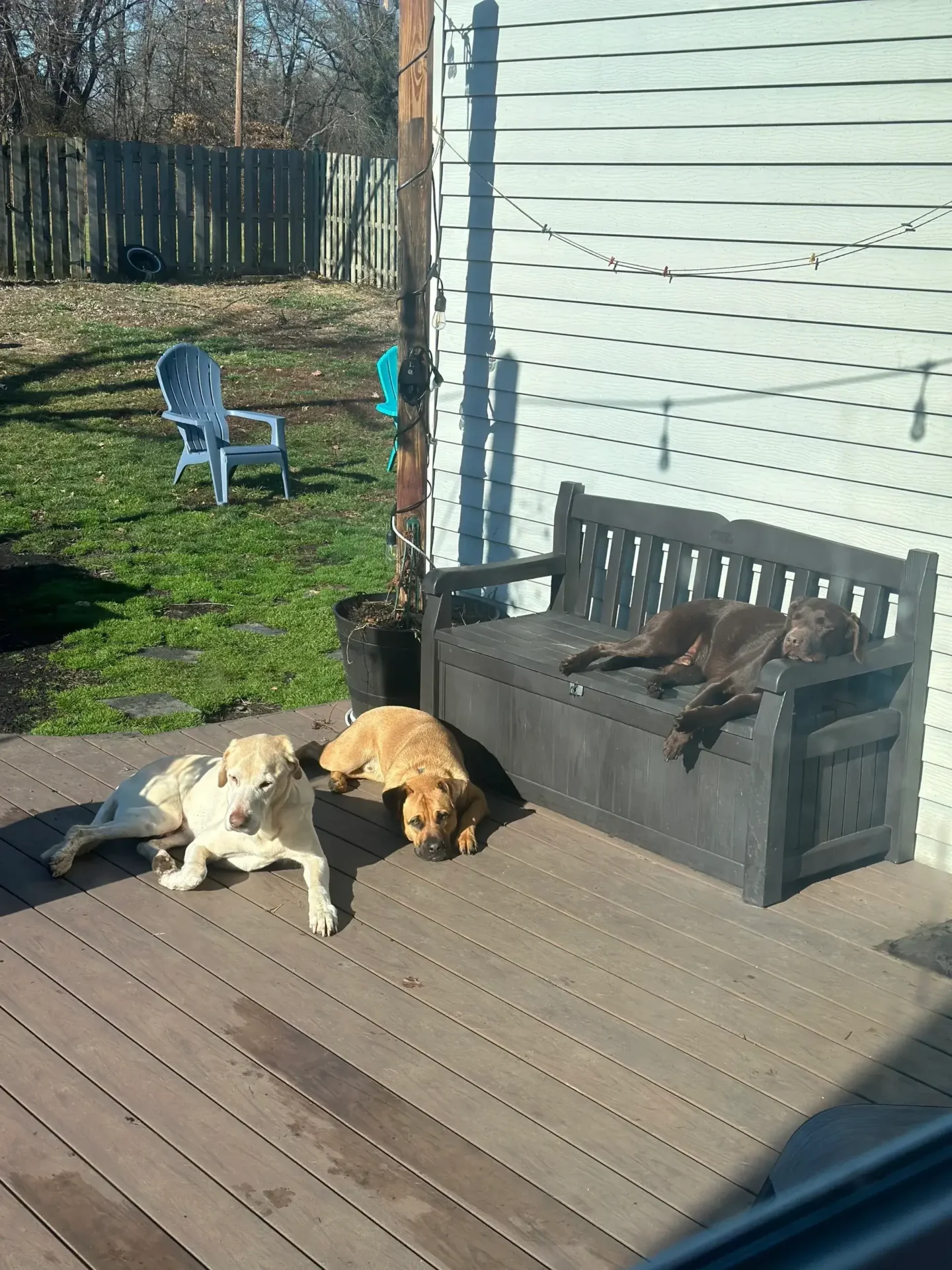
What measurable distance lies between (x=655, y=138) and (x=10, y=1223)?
4.28 meters

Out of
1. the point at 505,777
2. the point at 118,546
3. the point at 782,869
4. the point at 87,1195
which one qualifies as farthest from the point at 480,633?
the point at 118,546

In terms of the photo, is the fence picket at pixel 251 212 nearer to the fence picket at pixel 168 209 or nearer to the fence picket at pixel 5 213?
the fence picket at pixel 168 209

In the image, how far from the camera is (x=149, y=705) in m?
5.71

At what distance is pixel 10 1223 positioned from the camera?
2.54 m

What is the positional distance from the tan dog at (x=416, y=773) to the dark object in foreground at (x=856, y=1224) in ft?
12.1

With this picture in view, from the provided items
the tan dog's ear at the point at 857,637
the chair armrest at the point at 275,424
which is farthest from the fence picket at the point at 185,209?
the tan dog's ear at the point at 857,637

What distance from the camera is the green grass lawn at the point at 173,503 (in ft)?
20.3

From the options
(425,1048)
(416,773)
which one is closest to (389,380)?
(416,773)

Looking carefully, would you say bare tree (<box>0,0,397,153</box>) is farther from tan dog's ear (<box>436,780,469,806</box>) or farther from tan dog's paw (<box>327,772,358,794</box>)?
tan dog's ear (<box>436,780,469,806</box>)

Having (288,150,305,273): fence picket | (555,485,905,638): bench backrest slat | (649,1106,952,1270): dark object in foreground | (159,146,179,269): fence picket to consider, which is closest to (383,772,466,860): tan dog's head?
(555,485,905,638): bench backrest slat

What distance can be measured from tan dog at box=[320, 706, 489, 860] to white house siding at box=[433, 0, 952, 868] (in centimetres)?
126

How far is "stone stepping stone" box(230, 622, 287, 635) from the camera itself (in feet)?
22.6

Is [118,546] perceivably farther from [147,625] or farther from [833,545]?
[833,545]

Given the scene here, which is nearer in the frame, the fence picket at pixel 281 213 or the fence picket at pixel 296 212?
the fence picket at pixel 281 213
